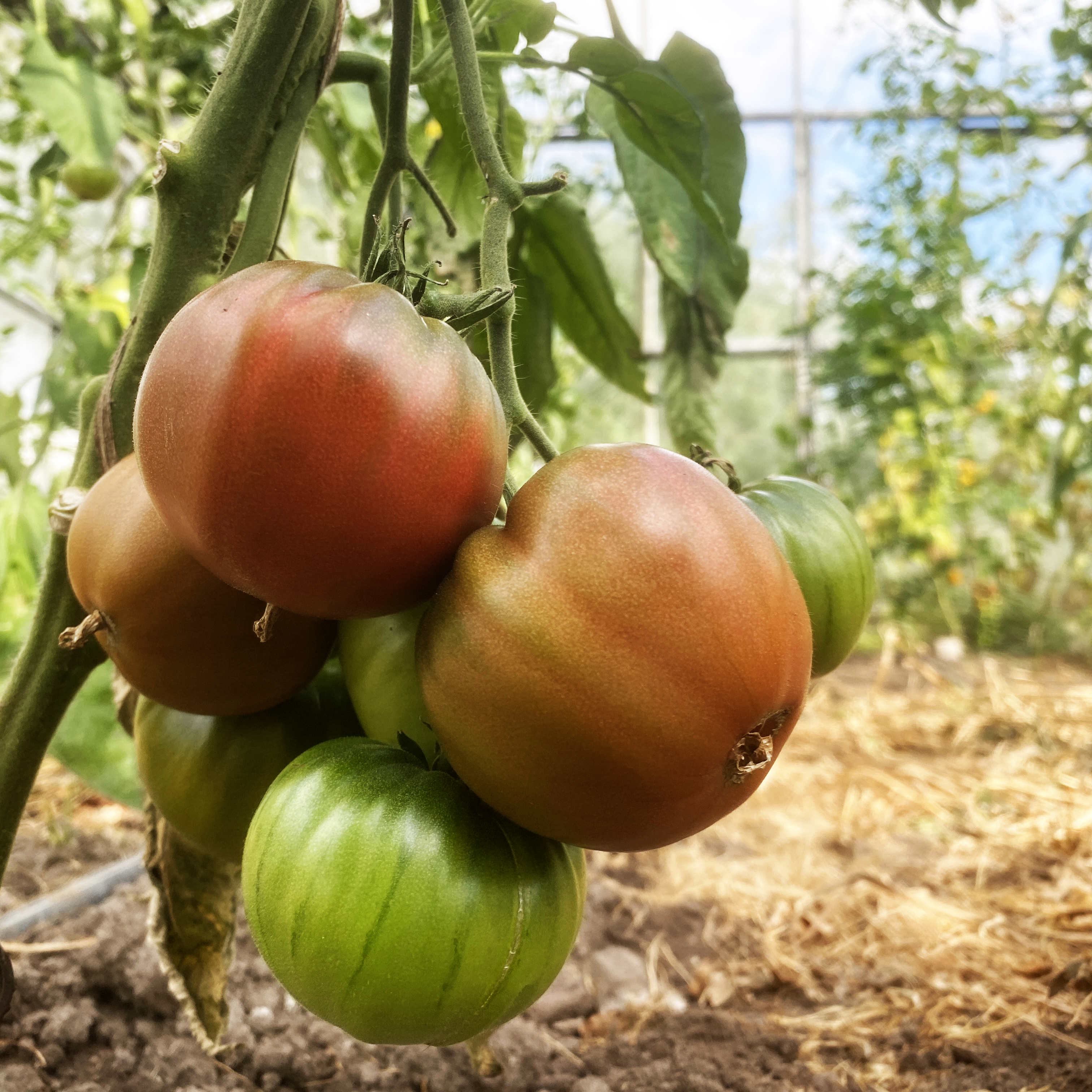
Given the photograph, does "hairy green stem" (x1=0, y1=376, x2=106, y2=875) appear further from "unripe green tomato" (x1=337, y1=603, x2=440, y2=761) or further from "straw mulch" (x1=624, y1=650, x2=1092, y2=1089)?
"straw mulch" (x1=624, y1=650, x2=1092, y2=1089)

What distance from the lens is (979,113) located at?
4133 mm

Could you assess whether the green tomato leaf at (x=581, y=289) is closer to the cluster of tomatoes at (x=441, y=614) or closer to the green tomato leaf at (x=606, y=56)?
the green tomato leaf at (x=606, y=56)

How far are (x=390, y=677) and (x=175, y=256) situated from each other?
279mm

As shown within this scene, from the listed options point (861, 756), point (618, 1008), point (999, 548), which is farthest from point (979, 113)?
point (618, 1008)

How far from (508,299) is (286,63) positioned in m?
0.23

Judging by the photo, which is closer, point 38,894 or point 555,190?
point 555,190

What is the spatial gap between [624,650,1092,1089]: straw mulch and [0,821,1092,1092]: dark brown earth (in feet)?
0.11

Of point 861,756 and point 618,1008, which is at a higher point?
point 618,1008

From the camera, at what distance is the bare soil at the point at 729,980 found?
0.79 meters

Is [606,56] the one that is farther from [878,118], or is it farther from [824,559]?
[878,118]

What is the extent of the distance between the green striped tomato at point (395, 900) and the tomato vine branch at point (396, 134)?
0.93ft

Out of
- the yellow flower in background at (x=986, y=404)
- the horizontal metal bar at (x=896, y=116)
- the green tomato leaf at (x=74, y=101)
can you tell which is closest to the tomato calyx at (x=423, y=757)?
the green tomato leaf at (x=74, y=101)

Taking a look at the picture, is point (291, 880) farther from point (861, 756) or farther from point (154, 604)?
point (861, 756)

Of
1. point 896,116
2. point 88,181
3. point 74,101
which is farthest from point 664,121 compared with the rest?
point 896,116
